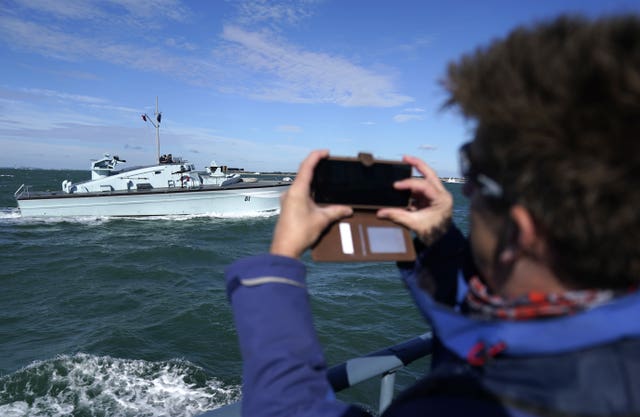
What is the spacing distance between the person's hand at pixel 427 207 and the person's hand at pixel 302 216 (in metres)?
0.33

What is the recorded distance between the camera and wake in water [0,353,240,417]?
5.82 meters

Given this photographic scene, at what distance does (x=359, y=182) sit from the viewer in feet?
5.24

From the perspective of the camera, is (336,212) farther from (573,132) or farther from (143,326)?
(143,326)

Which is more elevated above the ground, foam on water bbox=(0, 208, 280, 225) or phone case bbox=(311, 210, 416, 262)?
phone case bbox=(311, 210, 416, 262)

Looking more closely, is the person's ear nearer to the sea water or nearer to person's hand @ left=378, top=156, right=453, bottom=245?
person's hand @ left=378, top=156, right=453, bottom=245

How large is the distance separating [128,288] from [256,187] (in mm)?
15394

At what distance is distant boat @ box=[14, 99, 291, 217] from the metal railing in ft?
80.2

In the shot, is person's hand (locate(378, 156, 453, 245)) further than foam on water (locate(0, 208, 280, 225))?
No

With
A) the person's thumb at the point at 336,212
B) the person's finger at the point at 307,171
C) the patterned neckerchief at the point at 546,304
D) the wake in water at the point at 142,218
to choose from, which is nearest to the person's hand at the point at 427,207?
the person's thumb at the point at 336,212

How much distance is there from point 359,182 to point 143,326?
898 centimetres

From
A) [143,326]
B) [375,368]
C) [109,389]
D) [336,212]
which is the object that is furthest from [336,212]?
[143,326]

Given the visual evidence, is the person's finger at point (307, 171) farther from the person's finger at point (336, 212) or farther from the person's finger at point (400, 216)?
the person's finger at point (400, 216)

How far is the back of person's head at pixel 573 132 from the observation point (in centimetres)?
69

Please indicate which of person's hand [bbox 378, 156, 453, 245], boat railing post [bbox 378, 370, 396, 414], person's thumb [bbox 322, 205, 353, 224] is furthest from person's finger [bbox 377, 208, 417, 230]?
boat railing post [bbox 378, 370, 396, 414]
